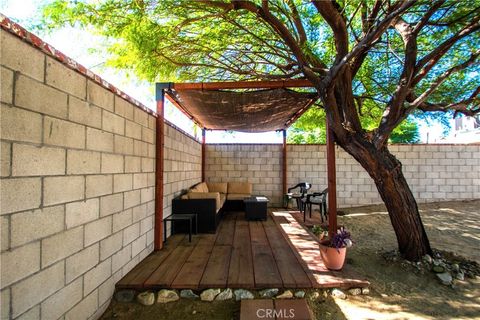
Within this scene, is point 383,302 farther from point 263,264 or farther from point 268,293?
point 263,264

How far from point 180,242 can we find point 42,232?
2.43 m

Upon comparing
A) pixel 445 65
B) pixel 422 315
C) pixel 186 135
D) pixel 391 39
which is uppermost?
pixel 391 39

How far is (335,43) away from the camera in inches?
126

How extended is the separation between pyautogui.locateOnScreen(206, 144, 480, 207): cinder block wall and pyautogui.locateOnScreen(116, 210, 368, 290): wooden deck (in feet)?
9.66

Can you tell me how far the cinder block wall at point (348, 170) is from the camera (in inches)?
268

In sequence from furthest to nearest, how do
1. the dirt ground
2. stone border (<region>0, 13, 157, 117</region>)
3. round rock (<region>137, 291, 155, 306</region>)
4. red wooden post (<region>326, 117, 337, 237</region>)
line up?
1. red wooden post (<region>326, 117, 337, 237</region>)
2. round rock (<region>137, 291, 155, 306</region>)
3. the dirt ground
4. stone border (<region>0, 13, 157, 117</region>)

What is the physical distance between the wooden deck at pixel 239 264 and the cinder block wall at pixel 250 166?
2823mm

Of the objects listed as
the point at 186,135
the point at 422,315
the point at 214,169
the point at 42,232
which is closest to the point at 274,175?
the point at 214,169

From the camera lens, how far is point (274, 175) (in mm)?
7168

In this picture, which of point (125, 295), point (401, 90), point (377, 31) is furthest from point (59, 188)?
point (401, 90)

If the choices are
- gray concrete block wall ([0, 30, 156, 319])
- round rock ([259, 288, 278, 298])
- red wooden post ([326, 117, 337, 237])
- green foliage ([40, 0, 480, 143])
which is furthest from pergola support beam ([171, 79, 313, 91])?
round rock ([259, 288, 278, 298])

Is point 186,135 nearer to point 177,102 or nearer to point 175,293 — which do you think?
point 177,102

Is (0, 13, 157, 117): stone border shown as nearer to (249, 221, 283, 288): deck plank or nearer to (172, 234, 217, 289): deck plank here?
(172, 234, 217, 289): deck plank

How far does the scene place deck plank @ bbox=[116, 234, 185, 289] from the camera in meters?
2.33
